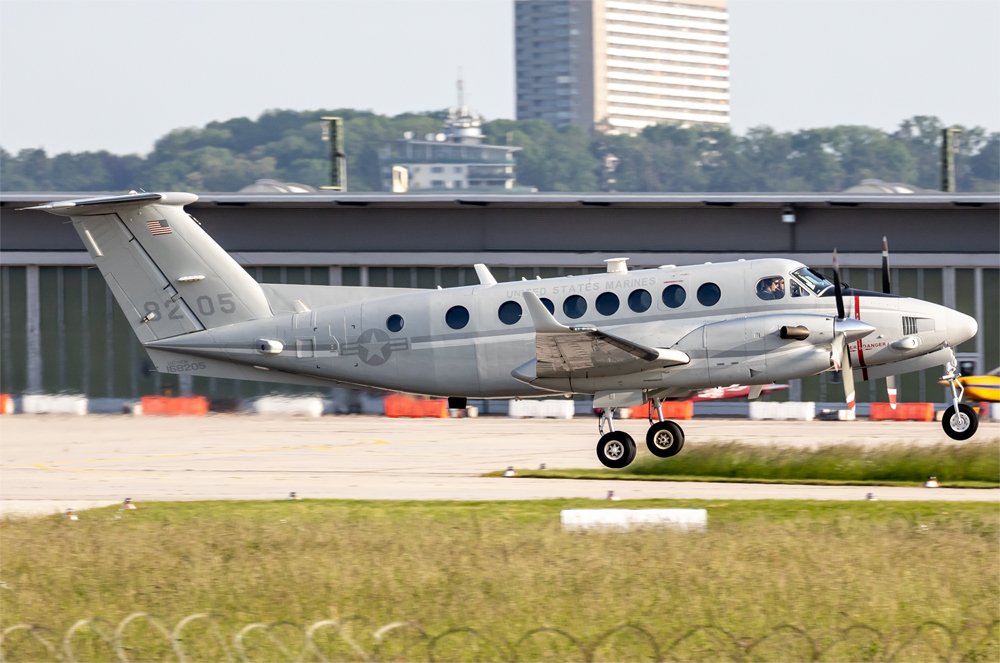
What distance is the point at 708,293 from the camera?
23641 millimetres

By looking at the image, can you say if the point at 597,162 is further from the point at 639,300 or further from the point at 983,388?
the point at 639,300

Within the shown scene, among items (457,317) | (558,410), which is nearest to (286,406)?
(558,410)

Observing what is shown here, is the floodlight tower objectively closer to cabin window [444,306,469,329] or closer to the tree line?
cabin window [444,306,469,329]

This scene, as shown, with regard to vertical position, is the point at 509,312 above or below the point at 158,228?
below

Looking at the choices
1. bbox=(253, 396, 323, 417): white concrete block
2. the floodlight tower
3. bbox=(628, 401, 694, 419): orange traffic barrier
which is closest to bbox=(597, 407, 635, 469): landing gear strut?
bbox=(628, 401, 694, 419): orange traffic barrier

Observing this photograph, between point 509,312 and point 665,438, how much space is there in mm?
3737

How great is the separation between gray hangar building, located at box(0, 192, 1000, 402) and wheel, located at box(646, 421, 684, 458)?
2295 cm

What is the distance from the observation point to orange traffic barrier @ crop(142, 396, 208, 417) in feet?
150

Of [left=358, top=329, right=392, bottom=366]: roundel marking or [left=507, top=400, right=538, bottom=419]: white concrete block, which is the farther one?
[left=507, top=400, right=538, bottom=419]: white concrete block

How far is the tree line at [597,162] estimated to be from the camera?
15400 cm

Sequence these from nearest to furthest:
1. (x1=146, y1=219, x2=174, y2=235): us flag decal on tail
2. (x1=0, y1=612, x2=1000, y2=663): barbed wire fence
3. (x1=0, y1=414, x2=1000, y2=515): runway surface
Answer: (x1=0, y1=612, x2=1000, y2=663): barbed wire fence → (x1=146, y1=219, x2=174, y2=235): us flag decal on tail → (x1=0, y1=414, x2=1000, y2=515): runway surface

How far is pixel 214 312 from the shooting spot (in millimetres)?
25578

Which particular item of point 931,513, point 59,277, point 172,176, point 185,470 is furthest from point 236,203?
point 172,176

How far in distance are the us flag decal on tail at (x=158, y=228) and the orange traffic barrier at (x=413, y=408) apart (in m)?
20.3
